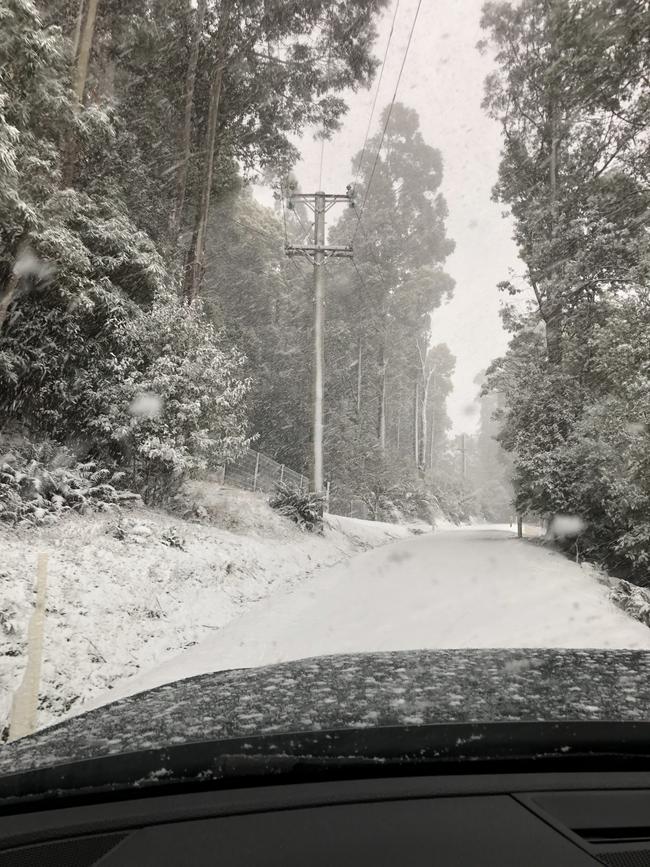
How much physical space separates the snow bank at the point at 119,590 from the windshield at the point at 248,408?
37mm

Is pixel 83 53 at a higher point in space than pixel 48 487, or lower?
higher

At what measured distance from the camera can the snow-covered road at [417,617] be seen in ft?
20.1

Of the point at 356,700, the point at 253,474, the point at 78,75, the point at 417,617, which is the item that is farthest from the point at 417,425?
the point at 356,700

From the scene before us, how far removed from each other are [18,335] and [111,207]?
319 centimetres

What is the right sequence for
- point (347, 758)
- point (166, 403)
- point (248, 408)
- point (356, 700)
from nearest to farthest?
point (347, 758) < point (356, 700) < point (166, 403) < point (248, 408)

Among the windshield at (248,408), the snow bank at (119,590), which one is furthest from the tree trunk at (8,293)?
the snow bank at (119,590)

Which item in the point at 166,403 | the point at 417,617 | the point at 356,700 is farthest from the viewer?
the point at 166,403

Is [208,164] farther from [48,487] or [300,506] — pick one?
[48,487]

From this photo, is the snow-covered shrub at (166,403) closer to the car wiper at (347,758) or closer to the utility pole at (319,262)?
the utility pole at (319,262)

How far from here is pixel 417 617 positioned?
742 cm

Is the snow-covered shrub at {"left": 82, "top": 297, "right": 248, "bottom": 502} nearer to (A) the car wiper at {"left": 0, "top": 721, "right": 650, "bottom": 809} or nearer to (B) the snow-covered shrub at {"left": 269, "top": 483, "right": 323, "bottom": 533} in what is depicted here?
(B) the snow-covered shrub at {"left": 269, "top": 483, "right": 323, "bottom": 533}

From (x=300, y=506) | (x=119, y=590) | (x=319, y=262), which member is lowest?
(x=119, y=590)

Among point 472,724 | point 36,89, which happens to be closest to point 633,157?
point 36,89

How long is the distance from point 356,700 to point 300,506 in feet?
43.5
